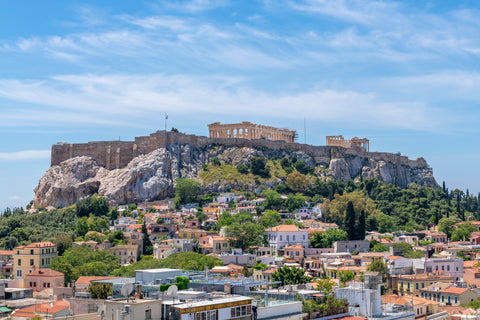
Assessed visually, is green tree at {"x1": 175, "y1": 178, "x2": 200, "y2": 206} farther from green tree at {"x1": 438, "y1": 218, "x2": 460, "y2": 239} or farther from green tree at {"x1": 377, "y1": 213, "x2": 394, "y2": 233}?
green tree at {"x1": 438, "y1": 218, "x2": 460, "y2": 239}

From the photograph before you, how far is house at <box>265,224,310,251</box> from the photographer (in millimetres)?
78188

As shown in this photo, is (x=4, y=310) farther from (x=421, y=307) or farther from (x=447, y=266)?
(x=447, y=266)

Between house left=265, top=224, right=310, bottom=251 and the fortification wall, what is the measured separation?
3371 cm

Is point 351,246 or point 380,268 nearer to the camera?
point 380,268

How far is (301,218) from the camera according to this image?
9419 cm

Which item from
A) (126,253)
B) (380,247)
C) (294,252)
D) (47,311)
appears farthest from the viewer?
(380,247)

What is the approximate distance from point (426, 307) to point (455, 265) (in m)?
20.7

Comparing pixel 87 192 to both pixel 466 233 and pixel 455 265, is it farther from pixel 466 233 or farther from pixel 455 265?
pixel 455 265

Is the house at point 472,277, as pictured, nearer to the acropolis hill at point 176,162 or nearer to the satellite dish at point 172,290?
the satellite dish at point 172,290

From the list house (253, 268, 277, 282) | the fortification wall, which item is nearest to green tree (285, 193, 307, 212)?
the fortification wall

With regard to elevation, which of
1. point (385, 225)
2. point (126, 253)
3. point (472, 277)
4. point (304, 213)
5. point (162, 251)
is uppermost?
point (304, 213)

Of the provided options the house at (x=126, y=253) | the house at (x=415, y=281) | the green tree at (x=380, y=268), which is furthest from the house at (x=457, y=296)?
the house at (x=126, y=253)

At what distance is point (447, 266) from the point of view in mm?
62594

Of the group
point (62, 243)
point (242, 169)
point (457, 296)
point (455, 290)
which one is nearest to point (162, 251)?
point (62, 243)
